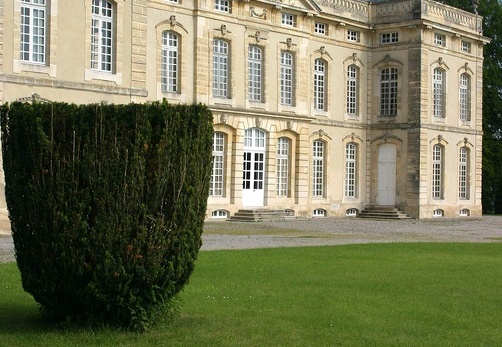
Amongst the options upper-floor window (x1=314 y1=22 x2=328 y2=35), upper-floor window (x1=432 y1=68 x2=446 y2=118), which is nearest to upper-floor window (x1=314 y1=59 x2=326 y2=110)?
upper-floor window (x1=314 y1=22 x2=328 y2=35)

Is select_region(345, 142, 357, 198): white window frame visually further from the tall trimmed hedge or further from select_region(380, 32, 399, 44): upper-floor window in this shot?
the tall trimmed hedge

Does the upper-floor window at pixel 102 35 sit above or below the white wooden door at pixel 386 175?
above

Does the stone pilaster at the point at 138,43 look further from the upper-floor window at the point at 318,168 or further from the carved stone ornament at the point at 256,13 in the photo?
the upper-floor window at the point at 318,168

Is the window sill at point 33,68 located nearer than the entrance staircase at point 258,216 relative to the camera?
Yes

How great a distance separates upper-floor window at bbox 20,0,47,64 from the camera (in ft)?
64.4

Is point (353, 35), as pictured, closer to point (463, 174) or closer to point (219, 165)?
point (463, 174)

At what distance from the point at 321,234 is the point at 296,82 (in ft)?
28.4

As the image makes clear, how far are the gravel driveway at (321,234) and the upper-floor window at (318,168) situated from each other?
5.56 feet

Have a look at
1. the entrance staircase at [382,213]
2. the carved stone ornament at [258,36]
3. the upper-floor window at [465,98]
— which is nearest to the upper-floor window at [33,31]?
the carved stone ornament at [258,36]

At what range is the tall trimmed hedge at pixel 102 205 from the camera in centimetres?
707

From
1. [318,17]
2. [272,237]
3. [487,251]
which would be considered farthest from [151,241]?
[318,17]

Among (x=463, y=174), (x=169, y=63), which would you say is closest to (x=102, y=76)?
(x=169, y=63)

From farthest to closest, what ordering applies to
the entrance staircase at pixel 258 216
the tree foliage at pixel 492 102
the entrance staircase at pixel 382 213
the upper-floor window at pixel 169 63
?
the tree foliage at pixel 492 102, the entrance staircase at pixel 382 213, the entrance staircase at pixel 258 216, the upper-floor window at pixel 169 63

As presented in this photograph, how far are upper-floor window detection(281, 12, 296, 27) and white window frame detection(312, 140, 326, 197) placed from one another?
4122 millimetres
